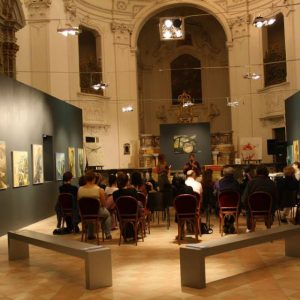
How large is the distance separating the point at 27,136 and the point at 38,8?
34.1 feet

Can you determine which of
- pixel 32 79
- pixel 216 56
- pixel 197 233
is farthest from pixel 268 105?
pixel 197 233

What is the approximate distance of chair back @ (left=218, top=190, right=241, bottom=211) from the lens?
358 inches

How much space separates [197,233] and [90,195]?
81.4 inches

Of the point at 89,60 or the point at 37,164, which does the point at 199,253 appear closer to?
the point at 37,164

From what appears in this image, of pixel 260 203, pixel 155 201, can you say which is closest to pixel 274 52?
pixel 155 201

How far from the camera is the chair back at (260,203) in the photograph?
28.4 feet

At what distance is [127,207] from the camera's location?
8602 mm

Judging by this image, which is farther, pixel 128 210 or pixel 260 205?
pixel 260 205

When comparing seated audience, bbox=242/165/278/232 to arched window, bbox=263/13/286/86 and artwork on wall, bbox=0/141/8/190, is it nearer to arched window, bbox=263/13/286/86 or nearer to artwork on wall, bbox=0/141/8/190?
artwork on wall, bbox=0/141/8/190

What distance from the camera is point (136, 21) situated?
25.8 m

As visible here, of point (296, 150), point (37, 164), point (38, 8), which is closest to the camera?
point (37, 164)

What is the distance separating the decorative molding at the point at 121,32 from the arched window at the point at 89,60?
0.94m

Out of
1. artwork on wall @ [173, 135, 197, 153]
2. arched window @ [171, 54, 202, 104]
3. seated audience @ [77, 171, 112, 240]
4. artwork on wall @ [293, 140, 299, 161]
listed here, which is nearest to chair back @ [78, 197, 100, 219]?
seated audience @ [77, 171, 112, 240]

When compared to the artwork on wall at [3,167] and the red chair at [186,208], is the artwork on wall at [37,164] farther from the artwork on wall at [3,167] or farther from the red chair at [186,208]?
the red chair at [186,208]
